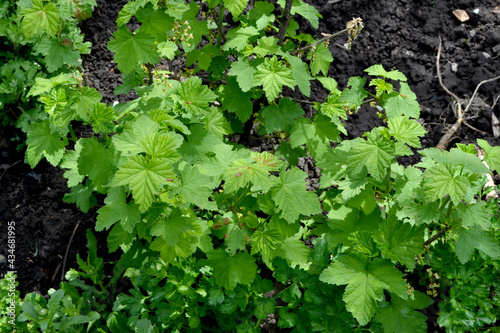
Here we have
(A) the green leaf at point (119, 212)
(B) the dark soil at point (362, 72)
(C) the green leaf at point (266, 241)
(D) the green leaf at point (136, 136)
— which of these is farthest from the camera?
(B) the dark soil at point (362, 72)

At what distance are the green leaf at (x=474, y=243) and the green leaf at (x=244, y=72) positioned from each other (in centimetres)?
144

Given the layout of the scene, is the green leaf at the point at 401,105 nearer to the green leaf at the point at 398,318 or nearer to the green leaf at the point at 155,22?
the green leaf at the point at 398,318

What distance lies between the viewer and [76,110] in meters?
2.33

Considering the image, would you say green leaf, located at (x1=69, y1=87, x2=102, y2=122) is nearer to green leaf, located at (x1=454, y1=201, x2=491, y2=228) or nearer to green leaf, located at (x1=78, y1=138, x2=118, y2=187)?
green leaf, located at (x1=78, y1=138, x2=118, y2=187)

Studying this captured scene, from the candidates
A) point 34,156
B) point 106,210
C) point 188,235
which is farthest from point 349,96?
point 34,156

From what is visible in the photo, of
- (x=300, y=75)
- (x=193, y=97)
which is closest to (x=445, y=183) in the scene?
(x=300, y=75)

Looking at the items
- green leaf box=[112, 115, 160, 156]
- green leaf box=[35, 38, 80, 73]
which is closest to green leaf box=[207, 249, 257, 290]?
green leaf box=[112, 115, 160, 156]

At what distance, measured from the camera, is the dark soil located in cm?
327

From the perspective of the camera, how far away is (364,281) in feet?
6.93

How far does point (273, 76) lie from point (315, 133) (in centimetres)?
49

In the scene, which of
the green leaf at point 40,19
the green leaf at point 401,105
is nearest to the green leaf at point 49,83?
the green leaf at point 40,19

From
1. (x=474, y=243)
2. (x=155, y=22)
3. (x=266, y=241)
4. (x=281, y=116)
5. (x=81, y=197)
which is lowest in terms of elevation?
(x=81, y=197)

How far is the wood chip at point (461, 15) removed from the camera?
13.0 ft

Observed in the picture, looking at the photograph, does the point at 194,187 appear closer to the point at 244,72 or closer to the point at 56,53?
the point at 244,72
